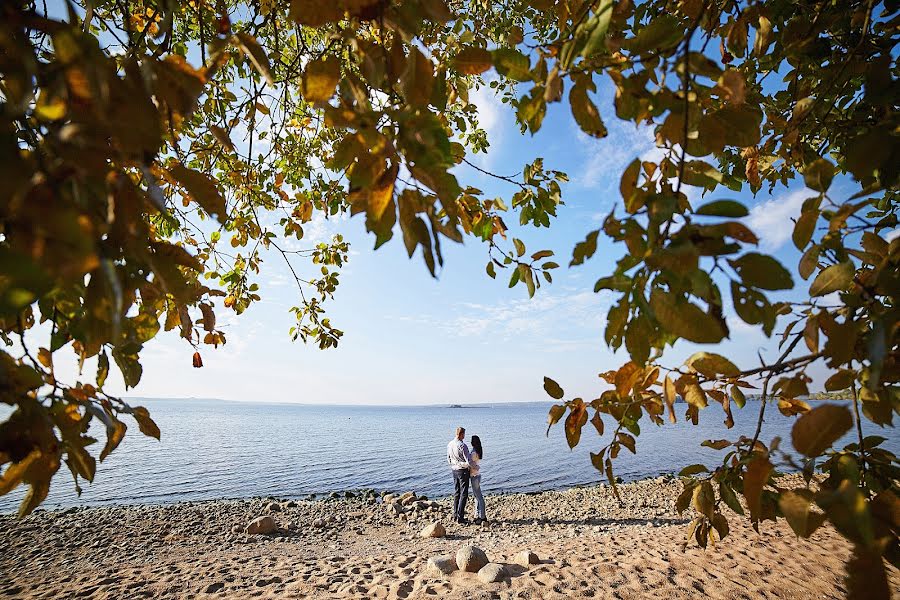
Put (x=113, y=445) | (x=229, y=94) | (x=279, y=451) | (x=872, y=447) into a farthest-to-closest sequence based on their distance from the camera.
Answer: (x=279, y=451)
(x=229, y=94)
(x=872, y=447)
(x=113, y=445)

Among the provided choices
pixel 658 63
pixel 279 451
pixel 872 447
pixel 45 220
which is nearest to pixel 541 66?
pixel 658 63

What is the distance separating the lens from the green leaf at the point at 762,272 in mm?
728

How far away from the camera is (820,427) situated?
0.71 m

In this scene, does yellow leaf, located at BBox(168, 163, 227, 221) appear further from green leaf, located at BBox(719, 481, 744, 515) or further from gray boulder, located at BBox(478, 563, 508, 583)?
gray boulder, located at BBox(478, 563, 508, 583)

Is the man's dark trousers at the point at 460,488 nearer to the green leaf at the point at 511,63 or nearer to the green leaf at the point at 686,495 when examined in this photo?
the green leaf at the point at 686,495

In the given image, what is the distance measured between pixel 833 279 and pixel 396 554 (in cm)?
792

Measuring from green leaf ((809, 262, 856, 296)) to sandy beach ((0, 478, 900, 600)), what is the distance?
439 cm

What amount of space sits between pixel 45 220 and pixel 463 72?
0.84 meters

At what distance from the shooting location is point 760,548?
5535 mm

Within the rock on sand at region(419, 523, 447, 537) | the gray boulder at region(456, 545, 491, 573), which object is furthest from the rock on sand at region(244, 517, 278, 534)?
the gray boulder at region(456, 545, 491, 573)

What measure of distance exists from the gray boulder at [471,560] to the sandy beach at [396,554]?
0.25 metres

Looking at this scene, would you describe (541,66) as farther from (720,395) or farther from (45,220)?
(720,395)

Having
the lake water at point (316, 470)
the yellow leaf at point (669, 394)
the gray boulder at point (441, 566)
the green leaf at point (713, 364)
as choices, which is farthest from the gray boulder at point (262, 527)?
the green leaf at point (713, 364)

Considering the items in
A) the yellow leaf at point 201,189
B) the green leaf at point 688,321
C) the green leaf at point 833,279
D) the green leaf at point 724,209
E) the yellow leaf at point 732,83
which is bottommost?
the green leaf at point 688,321
